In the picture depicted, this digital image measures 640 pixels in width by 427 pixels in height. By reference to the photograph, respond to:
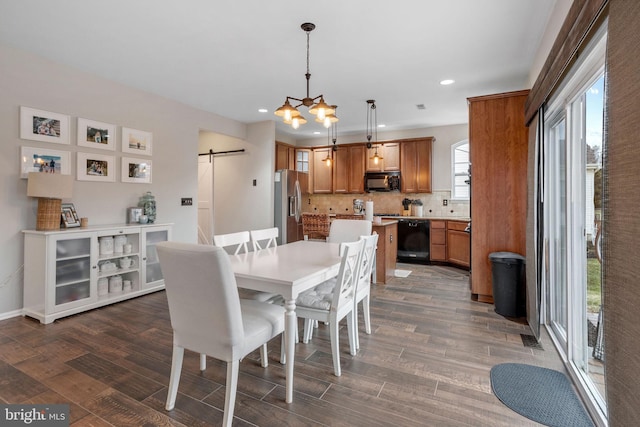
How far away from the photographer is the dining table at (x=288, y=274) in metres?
1.82

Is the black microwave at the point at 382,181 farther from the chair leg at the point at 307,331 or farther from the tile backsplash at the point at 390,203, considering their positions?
the chair leg at the point at 307,331

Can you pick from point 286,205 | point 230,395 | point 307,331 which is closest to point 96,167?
point 286,205

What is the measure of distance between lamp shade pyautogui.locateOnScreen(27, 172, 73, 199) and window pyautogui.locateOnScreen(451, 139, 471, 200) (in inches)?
233

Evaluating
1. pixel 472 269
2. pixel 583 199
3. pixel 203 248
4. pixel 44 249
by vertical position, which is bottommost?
pixel 472 269

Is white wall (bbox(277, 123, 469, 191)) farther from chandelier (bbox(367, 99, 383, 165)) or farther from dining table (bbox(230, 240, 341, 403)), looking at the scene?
dining table (bbox(230, 240, 341, 403))

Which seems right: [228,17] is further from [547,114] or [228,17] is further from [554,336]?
[554,336]

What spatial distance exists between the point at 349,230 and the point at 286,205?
2557mm

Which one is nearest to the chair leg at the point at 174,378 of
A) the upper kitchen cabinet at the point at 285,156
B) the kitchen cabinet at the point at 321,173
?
the upper kitchen cabinet at the point at 285,156

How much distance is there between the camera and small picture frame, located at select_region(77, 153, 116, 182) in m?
3.62

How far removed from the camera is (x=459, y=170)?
20.2ft

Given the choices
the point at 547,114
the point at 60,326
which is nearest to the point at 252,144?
the point at 60,326

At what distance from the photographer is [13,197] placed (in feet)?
10.3

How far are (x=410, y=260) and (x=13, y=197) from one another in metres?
5.62

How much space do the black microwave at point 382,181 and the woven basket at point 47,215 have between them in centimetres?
503
